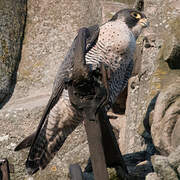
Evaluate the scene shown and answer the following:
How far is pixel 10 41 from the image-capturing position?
732cm

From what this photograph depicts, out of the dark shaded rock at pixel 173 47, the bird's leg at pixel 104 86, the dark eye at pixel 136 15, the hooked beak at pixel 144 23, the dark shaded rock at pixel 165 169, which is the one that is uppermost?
the dark eye at pixel 136 15

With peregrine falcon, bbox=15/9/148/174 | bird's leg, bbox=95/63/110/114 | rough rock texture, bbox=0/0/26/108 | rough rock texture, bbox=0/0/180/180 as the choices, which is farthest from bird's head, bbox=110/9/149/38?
rough rock texture, bbox=0/0/26/108

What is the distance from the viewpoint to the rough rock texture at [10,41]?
698cm

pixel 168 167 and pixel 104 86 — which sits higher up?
pixel 104 86

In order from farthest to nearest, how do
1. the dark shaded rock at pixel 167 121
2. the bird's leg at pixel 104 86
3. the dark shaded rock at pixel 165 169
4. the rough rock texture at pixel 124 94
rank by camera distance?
1. the rough rock texture at pixel 124 94
2. the dark shaded rock at pixel 167 121
3. the bird's leg at pixel 104 86
4. the dark shaded rock at pixel 165 169

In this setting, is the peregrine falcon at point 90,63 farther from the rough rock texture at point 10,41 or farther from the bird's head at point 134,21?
the rough rock texture at point 10,41

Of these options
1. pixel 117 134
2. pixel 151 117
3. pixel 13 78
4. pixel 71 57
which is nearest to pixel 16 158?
pixel 117 134

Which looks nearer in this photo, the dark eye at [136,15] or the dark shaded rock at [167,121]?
the dark shaded rock at [167,121]

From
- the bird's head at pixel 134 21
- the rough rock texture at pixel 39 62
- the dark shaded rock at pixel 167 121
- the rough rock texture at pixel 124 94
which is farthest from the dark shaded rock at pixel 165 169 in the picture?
the rough rock texture at pixel 39 62

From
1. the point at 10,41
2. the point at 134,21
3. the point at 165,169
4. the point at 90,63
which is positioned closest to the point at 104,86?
the point at 165,169

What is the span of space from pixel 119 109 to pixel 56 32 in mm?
2587

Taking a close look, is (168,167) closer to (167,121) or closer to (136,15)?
(167,121)

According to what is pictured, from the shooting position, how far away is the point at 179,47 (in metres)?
3.63

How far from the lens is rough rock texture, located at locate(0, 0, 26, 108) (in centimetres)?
698
